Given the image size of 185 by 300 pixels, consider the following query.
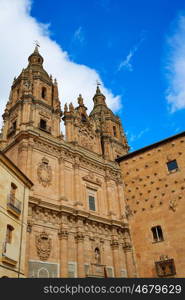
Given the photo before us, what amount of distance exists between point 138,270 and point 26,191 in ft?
41.5

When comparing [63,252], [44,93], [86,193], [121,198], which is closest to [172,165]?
[121,198]

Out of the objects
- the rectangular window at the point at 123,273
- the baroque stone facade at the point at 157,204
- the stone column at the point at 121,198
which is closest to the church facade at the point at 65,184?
the stone column at the point at 121,198

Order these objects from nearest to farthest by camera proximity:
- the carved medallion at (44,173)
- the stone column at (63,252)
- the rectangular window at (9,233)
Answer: the rectangular window at (9,233) < the stone column at (63,252) < the carved medallion at (44,173)

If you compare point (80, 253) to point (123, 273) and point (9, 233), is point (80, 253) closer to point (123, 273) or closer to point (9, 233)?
point (123, 273)

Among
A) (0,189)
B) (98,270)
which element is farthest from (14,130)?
(98,270)

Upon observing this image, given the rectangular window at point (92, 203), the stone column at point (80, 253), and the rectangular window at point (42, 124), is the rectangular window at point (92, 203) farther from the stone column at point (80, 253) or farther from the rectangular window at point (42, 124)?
the rectangular window at point (42, 124)

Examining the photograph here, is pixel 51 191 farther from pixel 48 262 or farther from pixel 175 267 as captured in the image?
pixel 175 267

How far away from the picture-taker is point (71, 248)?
2203 centimetres

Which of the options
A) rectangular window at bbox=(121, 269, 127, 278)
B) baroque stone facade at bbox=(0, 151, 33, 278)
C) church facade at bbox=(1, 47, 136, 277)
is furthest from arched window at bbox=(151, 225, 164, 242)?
baroque stone facade at bbox=(0, 151, 33, 278)

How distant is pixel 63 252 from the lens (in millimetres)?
21031

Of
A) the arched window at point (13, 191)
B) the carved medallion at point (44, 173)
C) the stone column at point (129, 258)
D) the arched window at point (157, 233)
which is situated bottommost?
the stone column at point (129, 258)

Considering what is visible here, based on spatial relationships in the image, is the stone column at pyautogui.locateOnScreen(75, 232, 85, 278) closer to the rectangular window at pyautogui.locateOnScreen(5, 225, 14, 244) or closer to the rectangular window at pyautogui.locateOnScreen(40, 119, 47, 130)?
the rectangular window at pyautogui.locateOnScreen(5, 225, 14, 244)

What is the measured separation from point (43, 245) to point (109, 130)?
59.6 feet

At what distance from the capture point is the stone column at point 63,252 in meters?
20.3
